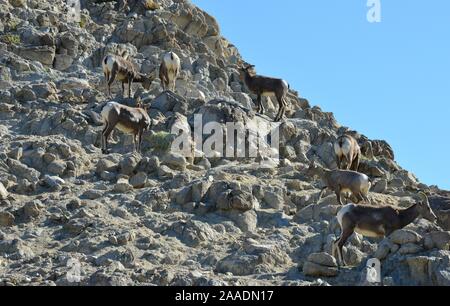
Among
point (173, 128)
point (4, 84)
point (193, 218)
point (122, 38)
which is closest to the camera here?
point (193, 218)

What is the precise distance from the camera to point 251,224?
1980 cm

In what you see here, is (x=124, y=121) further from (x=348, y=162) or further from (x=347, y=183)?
(x=347, y=183)

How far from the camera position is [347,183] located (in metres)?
21.5

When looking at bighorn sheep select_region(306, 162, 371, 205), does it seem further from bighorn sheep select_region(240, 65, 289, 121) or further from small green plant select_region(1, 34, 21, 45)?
small green plant select_region(1, 34, 21, 45)

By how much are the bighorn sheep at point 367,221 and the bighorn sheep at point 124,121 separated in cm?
849

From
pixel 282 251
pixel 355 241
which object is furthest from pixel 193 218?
pixel 355 241

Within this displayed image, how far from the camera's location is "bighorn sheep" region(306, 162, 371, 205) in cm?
2131

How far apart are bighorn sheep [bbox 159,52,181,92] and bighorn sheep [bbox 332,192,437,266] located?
12976mm

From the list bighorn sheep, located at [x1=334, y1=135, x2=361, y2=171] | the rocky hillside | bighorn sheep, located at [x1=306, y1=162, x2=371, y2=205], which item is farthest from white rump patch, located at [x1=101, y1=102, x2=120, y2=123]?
bighorn sheep, located at [x1=334, y1=135, x2=361, y2=171]

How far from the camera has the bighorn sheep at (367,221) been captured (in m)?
17.3

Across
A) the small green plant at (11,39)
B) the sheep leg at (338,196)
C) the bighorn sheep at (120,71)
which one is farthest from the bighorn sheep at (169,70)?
the sheep leg at (338,196)

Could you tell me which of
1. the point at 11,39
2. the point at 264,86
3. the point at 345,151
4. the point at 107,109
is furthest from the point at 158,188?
the point at 11,39
